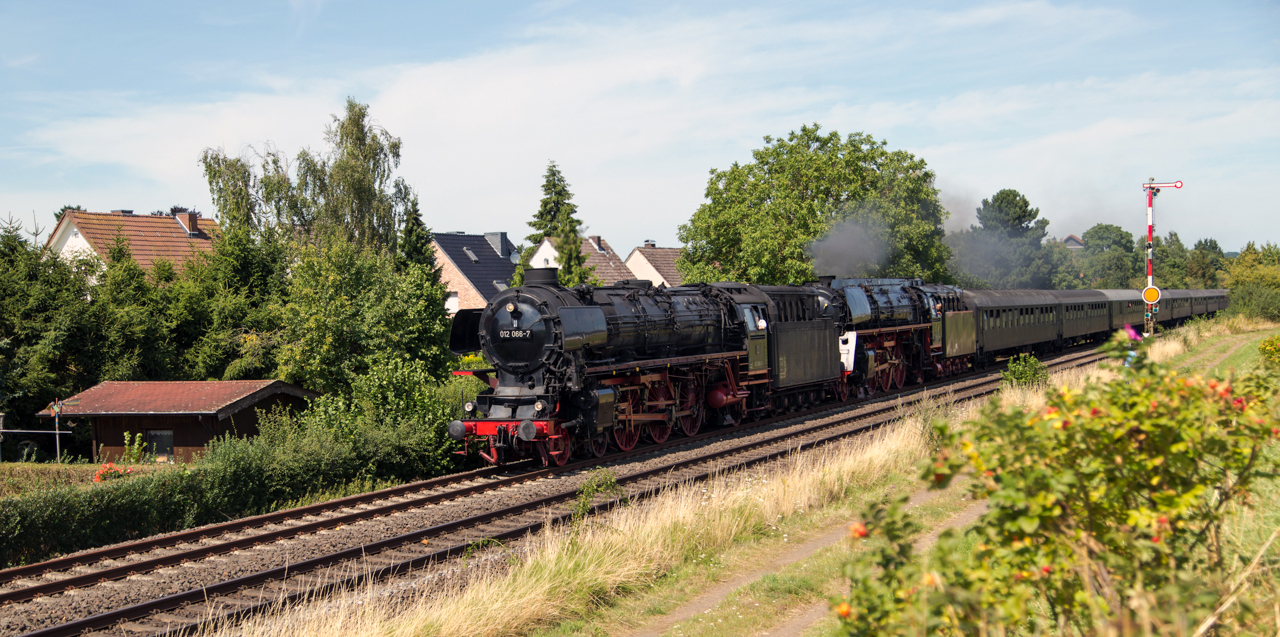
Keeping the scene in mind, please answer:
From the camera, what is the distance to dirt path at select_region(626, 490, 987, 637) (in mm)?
7609

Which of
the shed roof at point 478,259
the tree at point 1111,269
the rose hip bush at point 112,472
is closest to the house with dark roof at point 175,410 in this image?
the rose hip bush at point 112,472

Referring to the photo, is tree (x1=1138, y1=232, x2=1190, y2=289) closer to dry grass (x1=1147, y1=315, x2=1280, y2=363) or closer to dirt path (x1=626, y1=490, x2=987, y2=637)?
dry grass (x1=1147, y1=315, x2=1280, y2=363)

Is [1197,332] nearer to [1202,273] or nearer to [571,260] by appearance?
[571,260]

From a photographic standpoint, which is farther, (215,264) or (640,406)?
(215,264)

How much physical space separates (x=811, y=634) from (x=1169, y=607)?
13.2ft

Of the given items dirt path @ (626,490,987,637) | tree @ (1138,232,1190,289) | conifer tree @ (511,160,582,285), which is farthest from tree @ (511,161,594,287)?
tree @ (1138,232,1190,289)

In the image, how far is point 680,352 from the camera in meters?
18.2

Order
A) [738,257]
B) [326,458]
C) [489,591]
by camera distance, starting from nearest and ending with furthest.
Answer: [489,591], [326,458], [738,257]

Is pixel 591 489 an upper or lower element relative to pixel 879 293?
lower

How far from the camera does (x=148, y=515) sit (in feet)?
39.4

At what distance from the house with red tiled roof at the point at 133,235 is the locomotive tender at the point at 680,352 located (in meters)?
26.9

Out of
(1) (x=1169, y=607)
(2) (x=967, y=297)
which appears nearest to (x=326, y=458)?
(1) (x=1169, y=607)

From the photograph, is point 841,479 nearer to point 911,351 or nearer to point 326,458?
point 326,458

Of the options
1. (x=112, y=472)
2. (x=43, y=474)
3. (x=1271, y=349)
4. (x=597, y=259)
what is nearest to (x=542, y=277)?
(x=112, y=472)
